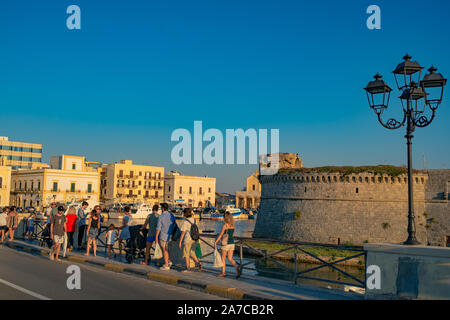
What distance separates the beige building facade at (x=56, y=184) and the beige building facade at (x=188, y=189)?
900 inches

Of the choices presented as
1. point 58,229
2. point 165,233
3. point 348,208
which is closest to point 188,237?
point 165,233

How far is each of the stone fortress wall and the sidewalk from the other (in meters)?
26.0

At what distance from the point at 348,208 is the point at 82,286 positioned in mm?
29465

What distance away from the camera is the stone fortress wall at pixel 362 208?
34.1m

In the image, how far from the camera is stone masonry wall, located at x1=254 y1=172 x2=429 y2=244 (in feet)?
113

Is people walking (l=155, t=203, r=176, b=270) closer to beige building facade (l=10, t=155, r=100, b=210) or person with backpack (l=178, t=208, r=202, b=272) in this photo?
person with backpack (l=178, t=208, r=202, b=272)

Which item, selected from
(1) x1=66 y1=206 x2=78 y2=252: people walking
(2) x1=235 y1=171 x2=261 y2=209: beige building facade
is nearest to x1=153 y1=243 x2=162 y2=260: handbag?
(1) x1=66 y1=206 x2=78 y2=252: people walking

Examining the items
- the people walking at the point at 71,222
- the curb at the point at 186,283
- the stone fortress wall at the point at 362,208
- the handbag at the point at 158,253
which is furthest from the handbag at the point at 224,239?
the stone fortress wall at the point at 362,208

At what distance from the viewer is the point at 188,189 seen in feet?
312

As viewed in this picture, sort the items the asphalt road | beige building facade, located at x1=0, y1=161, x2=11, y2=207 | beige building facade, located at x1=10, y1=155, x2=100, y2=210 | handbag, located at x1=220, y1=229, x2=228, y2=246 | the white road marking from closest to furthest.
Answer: the white road marking
the asphalt road
handbag, located at x1=220, y1=229, x2=228, y2=246
beige building facade, located at x1=0, y1=161, x2=11, y2=207
beige building facade, located at x1=10, y1=155, x2=100, y2=210

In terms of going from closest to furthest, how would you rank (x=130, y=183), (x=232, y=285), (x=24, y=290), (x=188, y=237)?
(x=24, y=290) → (x=232, y=285) → (x=188, y=237) → (x=130, y=183)

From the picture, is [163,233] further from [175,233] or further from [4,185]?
[4,185]
